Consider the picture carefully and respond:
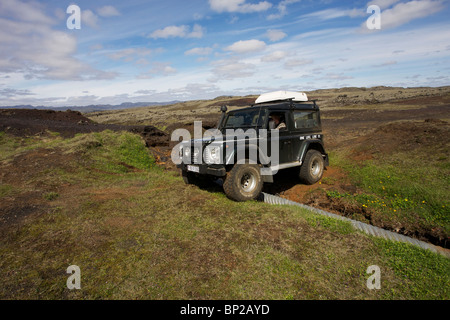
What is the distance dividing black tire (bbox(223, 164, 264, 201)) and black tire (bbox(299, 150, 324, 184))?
6.50 ft

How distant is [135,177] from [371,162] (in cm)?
800

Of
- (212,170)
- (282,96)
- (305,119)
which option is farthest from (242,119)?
(305,119)

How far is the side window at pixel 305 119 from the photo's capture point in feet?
24.3

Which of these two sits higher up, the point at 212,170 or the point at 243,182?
the point at 212,170

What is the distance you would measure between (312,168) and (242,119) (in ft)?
9.33

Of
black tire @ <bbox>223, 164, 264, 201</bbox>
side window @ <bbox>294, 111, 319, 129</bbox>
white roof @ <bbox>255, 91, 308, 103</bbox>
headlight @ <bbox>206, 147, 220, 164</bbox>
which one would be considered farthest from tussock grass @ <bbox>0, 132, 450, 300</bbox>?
white roof @ <bbox>255, 91, 308, 103</bbox>

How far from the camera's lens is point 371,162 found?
8.16 m

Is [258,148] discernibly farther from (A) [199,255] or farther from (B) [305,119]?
(A) [199,255]

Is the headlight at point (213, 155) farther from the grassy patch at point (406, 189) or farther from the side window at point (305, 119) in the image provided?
the grassy patch at point (406, 189)

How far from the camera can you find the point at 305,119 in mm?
7773

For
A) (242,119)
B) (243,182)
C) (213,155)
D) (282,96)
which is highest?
(282,96)

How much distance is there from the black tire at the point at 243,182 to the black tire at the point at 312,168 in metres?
1.98
